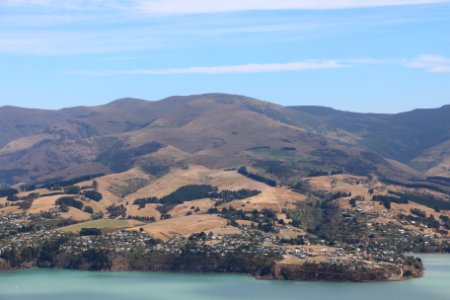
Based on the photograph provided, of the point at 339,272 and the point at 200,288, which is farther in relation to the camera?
the point at 339,272

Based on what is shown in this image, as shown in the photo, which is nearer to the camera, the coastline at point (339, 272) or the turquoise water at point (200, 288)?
the turquoise water at point (200, 288)

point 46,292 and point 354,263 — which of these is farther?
point 354,263

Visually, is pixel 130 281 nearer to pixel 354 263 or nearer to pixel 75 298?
pixel 75 298

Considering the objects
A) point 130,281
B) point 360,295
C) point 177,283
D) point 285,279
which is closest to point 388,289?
point 360,295

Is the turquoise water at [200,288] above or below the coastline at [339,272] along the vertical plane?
below

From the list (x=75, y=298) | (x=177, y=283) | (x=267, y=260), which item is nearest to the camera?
(x=75, y=298)

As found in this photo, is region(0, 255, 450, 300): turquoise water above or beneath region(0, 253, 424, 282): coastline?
beneath

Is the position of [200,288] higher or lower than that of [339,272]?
lower

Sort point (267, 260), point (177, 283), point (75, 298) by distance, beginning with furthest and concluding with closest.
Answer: point (267, 260) → point (177, 283) → point (75, 298)
